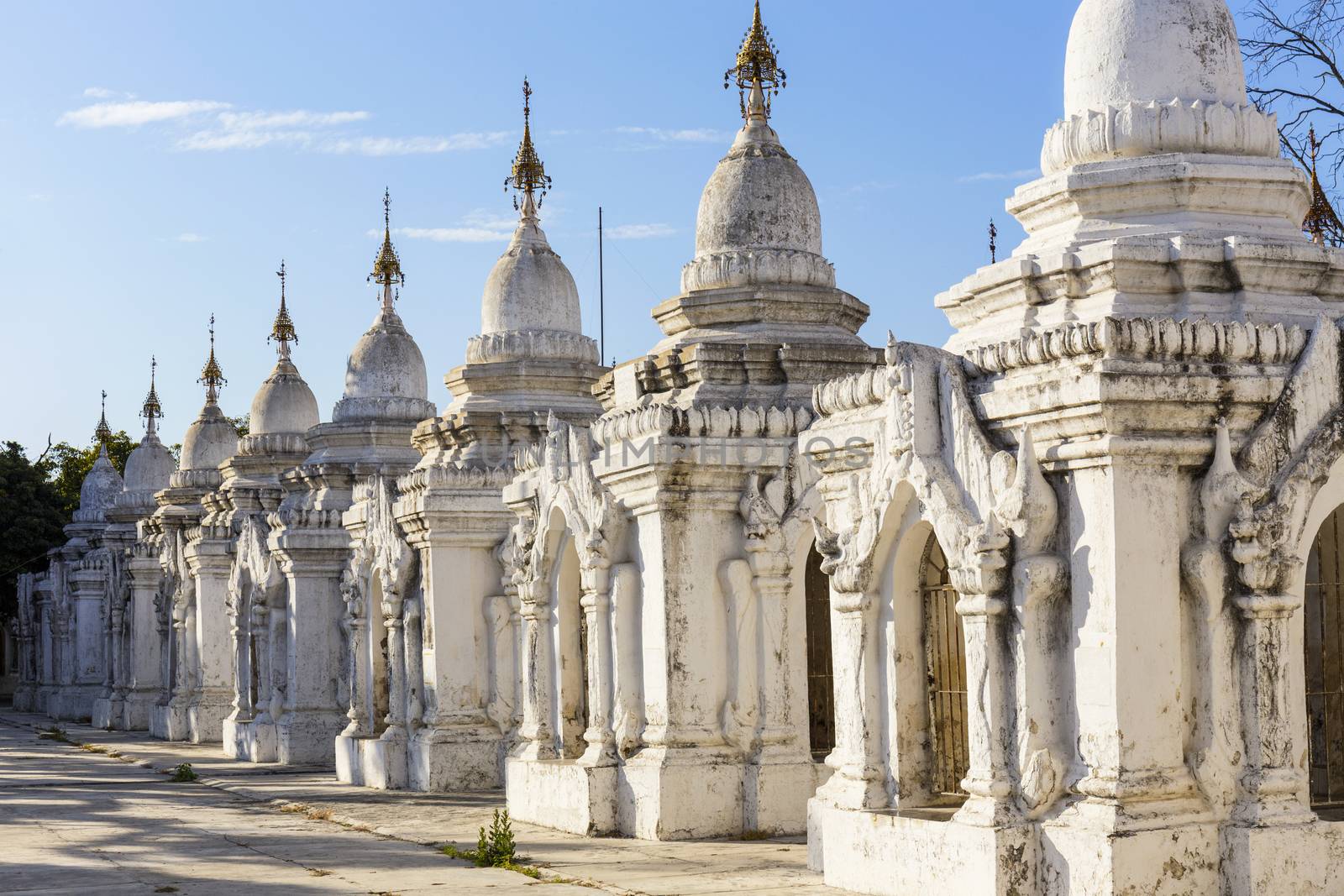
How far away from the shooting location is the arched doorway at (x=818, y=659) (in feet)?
50.8

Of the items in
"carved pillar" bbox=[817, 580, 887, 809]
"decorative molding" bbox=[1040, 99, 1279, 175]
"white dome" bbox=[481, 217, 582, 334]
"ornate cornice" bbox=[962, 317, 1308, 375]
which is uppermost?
"white dome" bbox=[481, 217, 582, 334]

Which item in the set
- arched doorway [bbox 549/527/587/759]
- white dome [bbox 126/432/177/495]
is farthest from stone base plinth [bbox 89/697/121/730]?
arched doorway [bbox 549/527/587/759]

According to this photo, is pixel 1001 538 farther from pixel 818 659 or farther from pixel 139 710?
pixel 139 710

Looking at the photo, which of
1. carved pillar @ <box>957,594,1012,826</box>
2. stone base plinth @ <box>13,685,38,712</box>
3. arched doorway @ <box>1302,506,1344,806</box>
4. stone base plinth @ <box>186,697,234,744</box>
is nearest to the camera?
carved pillar @ <box>957,594,1012,826</box>

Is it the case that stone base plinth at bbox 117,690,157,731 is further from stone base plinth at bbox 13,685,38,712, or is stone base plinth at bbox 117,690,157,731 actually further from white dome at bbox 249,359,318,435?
stone base plinth at bbox 13,685,38,712

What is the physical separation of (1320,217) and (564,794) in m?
11.0

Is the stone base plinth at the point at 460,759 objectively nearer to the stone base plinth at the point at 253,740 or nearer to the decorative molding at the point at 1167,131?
the stone base plinth at the point at 253,740

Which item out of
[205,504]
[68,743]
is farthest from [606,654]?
[68,743]

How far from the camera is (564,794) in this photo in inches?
637

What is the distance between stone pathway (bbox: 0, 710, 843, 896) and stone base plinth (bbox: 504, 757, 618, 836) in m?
0.20

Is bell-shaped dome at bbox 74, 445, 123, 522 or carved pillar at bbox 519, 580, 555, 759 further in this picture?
bell-shaped dome at bbox 74, 445, 123, 522

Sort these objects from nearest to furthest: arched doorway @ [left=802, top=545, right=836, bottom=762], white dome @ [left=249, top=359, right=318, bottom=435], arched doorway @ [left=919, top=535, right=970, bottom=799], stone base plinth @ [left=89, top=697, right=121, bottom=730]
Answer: arched doorway @ [left=919, top=535, right=970, bottom=799]
arched doorway @ [left=802, top=545, right=836, bottom=762]
white dome @ [left=249, top=359, right=318, bottom=435]
stone base plinth @ [left=89, top=697, right=121, bottom=730]

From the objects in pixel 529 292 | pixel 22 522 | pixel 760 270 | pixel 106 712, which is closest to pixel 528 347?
pixel 529 292

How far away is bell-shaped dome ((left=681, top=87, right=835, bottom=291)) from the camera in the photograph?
1611cm
